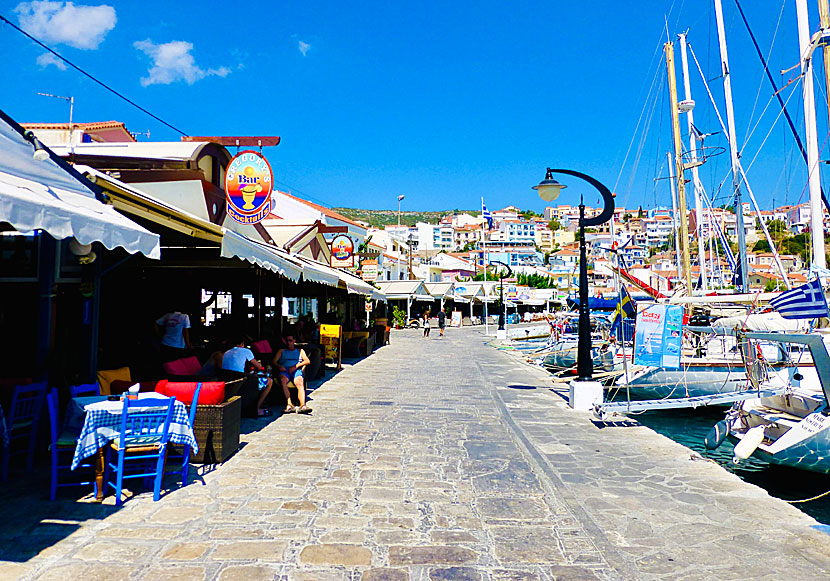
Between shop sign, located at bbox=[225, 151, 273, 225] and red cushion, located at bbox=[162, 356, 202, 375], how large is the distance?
146 inches

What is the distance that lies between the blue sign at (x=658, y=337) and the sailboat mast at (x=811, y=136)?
6.34m

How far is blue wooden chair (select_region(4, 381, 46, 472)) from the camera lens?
5582 mm

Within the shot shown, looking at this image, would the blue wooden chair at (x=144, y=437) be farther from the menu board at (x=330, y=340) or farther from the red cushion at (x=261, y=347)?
the menu board at (x=330, y=340)

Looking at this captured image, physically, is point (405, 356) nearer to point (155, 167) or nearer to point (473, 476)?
point (155, 167)

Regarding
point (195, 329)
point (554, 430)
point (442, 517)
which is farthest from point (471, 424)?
point (195, 329)

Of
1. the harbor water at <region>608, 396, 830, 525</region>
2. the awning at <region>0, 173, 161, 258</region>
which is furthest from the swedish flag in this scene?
the awning at <region>0, 173, 161, 258</region>

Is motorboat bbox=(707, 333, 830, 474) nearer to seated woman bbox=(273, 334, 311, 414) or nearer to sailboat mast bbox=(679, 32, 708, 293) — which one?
seated woman bbox=(273, 334, 311, 414)

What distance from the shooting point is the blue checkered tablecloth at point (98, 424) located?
4.68 meters

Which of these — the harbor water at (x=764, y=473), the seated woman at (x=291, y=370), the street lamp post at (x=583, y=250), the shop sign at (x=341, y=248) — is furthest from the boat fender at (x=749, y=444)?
the shop sign at (x=341, y=248)

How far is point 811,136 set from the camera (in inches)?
554

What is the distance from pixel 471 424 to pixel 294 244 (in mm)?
12980

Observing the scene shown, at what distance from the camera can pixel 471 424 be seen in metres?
8.71

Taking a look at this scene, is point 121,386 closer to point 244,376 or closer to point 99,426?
point 244,376

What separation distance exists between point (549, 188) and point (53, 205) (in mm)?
8159
